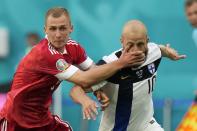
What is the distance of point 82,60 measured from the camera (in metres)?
8.07

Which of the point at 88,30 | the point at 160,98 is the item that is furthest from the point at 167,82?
the point at 88,30

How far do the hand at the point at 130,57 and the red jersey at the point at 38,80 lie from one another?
556 mm

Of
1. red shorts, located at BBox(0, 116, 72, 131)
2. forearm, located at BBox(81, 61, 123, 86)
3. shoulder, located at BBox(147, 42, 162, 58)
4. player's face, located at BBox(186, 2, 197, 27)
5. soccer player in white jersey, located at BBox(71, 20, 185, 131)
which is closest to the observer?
forearm, located at BBox(81, 61, 123, 86)

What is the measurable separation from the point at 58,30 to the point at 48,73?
1.35 ft

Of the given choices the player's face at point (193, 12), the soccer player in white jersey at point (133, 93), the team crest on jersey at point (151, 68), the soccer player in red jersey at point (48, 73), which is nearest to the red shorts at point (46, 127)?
the soccer player in red jersey at point (48, 73)

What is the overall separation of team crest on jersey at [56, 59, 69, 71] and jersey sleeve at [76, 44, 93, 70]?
477 mm

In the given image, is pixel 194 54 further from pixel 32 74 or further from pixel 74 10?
pixel 32 74

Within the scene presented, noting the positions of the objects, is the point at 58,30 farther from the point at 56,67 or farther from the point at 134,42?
the point at 134,42

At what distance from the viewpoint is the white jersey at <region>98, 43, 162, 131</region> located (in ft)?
24.9

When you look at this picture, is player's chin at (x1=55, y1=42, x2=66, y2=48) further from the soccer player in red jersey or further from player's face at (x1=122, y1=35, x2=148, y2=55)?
player's face at (x1=122, y1=35, x2=148, y2=55)

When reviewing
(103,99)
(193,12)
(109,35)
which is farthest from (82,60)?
(109,35)

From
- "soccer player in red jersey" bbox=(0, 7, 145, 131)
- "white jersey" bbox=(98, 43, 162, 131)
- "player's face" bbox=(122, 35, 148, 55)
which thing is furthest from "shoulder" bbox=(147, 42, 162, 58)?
"player's face" bbox=(122, 35, 148, 55)

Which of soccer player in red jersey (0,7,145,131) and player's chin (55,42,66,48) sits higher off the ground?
player's chin (55,42,66,48)

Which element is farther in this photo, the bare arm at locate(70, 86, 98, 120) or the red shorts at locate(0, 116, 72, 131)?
the red shorts at locate(0, 116, 72, 131)
